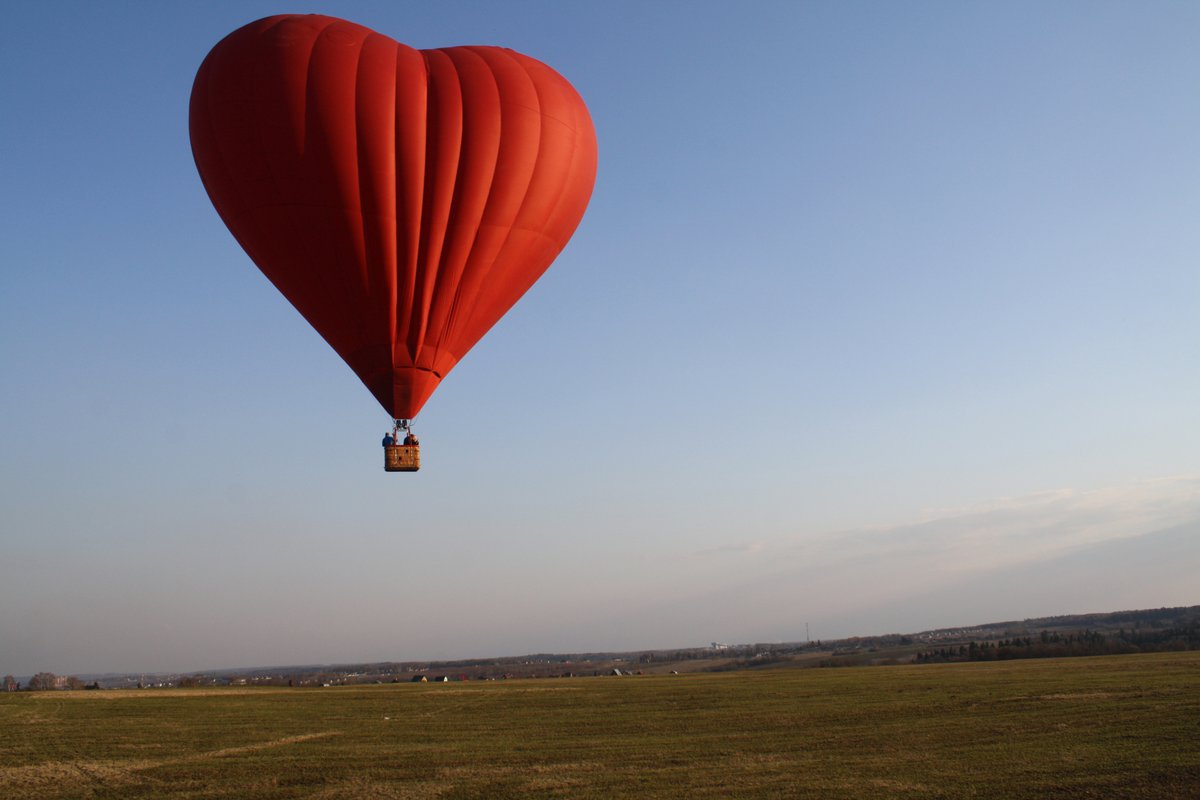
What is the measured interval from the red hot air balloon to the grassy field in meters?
7.31

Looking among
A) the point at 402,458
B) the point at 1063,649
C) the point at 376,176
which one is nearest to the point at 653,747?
the point at 402,458

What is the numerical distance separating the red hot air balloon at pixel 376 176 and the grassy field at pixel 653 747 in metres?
7.31

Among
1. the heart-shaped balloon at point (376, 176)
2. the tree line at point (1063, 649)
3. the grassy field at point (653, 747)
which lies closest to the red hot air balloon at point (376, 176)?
the heart-shaped balloon at point (376, 176)

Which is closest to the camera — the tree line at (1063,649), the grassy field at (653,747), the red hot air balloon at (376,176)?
the grassy field at (653,747)

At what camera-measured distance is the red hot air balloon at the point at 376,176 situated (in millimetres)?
17531

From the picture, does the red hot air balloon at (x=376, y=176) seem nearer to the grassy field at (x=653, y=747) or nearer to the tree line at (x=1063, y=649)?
the grassy field at (x=653, y=747)

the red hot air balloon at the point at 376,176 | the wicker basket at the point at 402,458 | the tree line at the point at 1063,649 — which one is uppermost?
the red hot air balloon at the point at 376,176

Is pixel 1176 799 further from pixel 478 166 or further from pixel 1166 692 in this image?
pixel 1166 692

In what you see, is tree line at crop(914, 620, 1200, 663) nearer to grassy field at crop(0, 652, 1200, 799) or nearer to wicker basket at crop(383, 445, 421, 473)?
grassy field at crop(0, 652, 1200, 799)

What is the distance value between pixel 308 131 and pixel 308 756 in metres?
12.8

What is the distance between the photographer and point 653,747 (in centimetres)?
2028

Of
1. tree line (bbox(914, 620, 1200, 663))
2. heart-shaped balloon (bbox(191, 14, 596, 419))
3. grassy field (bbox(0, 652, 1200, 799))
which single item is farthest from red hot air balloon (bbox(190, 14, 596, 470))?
tree line (bbox(914, 620, 1200, 663))

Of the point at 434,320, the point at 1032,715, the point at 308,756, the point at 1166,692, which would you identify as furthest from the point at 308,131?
the point at 1166,692

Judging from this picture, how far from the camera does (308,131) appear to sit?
17406 millimetres
